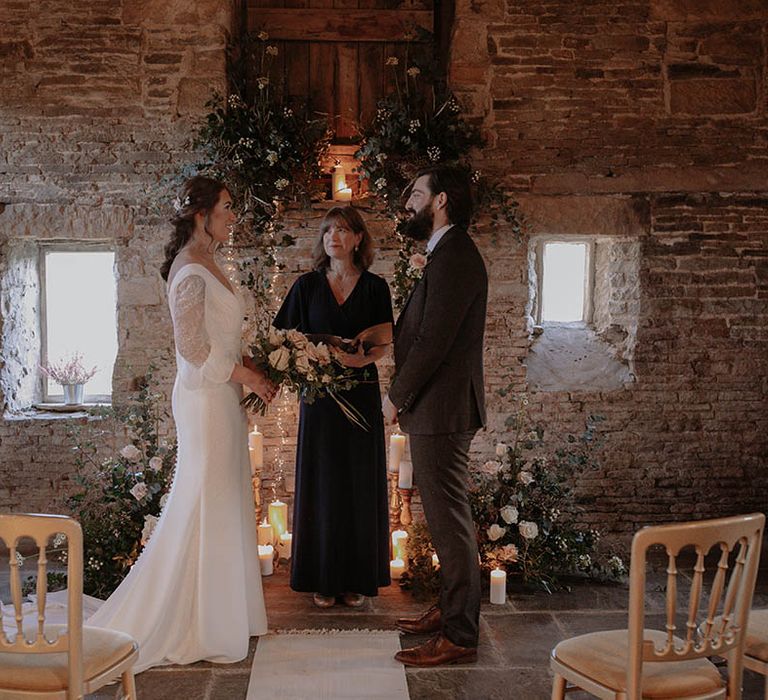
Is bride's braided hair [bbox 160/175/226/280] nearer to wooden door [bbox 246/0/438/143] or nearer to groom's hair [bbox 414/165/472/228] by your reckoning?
groom's hair [bbox 414/165/472/228]

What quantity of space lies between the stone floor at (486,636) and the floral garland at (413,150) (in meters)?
2.01

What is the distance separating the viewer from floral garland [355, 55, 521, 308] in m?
5.12

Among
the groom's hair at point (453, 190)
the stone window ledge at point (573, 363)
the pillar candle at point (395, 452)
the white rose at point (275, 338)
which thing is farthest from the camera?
the stone window ledge at point (573, 363)

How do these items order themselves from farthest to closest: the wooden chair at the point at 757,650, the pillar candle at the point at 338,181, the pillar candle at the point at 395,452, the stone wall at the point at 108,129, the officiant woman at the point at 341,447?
the pillar candle at the point at 338,181 → the stone wall at the point at 108,129 → the pillar candle at the point at 395,452 → the officiant woman at the point at 341,447 → the wooden chair at the point at 757,650

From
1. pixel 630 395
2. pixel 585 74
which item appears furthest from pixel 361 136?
pixel 630 395

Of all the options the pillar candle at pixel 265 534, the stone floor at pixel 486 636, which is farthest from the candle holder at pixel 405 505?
the pillar candle at pixel 265 534

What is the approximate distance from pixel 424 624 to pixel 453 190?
2045 millimetres

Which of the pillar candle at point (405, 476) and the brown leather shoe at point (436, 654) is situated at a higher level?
the pillar candle at point (405, 476)

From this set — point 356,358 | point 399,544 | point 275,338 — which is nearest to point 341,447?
point 356,358

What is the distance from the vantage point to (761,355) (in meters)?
5.62

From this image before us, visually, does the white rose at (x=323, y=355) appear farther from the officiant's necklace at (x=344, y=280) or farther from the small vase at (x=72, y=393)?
the small vase at (x=72, y=393)

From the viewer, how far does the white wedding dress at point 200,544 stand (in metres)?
3.51

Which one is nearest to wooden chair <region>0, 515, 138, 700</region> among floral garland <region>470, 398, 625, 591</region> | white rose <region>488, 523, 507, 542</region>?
white rose <region>488, 523, 507, 542</region>

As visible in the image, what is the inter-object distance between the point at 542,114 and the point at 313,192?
1624 mm
